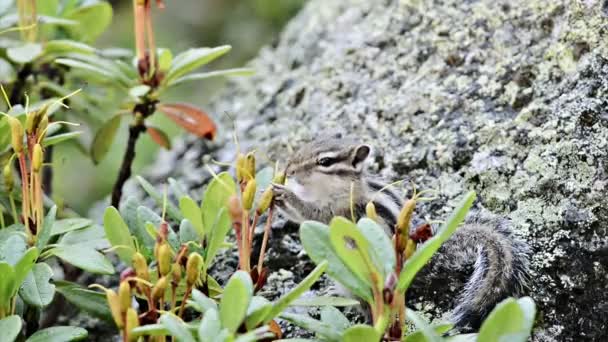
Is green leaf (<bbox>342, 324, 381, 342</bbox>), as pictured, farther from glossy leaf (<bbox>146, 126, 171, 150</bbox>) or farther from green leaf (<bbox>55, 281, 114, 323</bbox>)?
glossy leaf (<bbox>146, 126, 171, 150</bbox>)

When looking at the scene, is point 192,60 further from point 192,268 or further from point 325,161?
point 192,268

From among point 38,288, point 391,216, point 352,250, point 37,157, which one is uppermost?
point 37,157

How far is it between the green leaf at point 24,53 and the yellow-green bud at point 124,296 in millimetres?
866

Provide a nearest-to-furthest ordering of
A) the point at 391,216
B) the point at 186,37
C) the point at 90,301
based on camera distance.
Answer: the point at 90,301, the point at 391,216, the point at 186,37

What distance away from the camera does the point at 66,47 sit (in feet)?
6.63

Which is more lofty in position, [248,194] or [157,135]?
[248,194]

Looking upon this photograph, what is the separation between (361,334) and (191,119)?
3.31 feet

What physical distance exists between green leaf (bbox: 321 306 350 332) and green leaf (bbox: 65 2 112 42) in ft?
3.95

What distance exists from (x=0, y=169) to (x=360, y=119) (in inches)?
35.5

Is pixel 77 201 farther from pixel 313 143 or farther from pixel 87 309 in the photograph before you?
pixel 87 309

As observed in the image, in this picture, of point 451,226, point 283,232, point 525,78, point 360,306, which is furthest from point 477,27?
point 451,226

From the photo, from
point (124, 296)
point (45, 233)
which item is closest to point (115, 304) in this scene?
point (124, 296)

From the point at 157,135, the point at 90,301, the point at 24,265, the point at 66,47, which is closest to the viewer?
the point at 24,265

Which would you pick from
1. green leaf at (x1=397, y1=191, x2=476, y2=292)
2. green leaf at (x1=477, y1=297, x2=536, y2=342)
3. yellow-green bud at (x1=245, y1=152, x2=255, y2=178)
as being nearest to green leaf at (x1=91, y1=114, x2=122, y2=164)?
yellow-green bud at (x1=245, y1=152, x2=255, y2=178)
